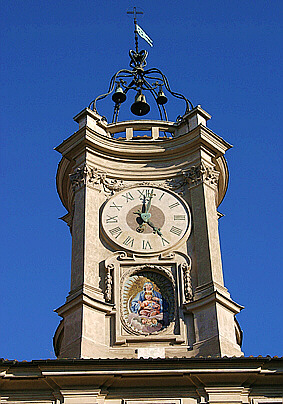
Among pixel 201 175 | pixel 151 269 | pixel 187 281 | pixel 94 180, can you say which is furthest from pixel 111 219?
pixel 187 281

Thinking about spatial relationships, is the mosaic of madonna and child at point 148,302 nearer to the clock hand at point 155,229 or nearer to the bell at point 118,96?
the clock hand at point 155,229

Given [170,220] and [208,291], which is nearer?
[208,291]

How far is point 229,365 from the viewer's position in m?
23.2

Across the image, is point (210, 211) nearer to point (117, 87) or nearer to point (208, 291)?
point (208, 291)

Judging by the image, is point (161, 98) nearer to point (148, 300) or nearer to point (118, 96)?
point (118, 96)

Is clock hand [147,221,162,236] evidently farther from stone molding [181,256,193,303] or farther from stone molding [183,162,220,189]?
stone molding [183,162,220,189]

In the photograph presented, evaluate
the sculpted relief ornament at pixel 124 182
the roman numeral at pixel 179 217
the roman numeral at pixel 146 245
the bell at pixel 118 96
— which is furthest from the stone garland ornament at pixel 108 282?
the bell at pixel 118 96

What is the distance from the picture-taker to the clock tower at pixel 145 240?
26.1 meters

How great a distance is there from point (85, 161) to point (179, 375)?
9.56m

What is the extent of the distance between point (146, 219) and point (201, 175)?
2.40 metres

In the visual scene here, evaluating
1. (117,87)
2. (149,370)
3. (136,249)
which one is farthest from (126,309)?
(117,87)

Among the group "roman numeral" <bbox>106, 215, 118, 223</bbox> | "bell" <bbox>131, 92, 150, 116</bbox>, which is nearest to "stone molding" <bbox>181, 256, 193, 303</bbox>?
"roman numeral" <bbox>106, 215, 118, 223</bbox>

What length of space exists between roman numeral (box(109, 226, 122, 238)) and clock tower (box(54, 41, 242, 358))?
0.03 m

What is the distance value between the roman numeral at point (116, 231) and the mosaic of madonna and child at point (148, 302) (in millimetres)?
1589
